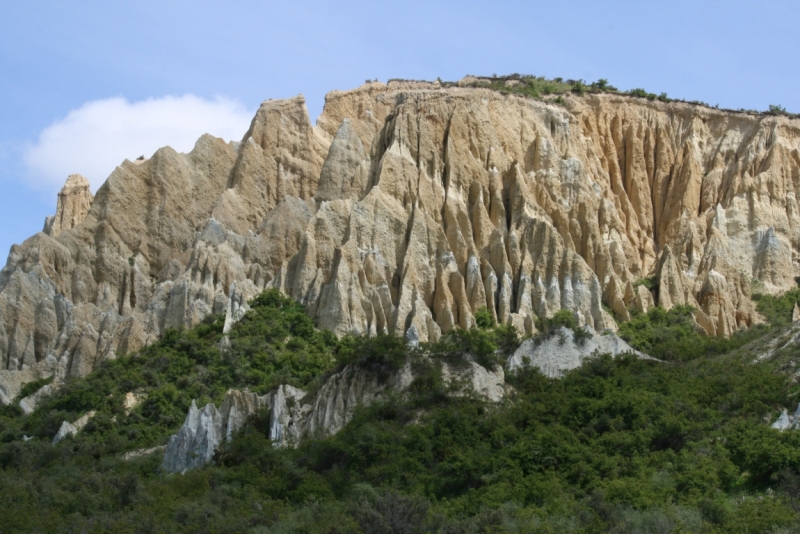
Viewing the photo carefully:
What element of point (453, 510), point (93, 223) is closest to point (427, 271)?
point (93, 223)

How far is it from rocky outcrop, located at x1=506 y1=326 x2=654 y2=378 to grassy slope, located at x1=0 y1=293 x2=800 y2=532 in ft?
2.52

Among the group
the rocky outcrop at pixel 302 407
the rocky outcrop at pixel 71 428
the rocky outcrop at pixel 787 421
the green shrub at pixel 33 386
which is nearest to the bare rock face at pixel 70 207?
the green shrub at pixel 33 386

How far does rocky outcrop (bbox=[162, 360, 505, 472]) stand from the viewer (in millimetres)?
45938

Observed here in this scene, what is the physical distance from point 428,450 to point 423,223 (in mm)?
17122

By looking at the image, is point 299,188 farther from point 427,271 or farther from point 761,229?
point 761,229

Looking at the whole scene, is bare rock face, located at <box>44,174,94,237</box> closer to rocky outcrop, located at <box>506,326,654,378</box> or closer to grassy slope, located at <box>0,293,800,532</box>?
grassy slope, located at <box>0,293,800,532</box>

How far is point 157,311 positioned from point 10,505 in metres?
16.9

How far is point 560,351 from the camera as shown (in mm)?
49844

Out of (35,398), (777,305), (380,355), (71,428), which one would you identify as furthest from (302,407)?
(777,305)

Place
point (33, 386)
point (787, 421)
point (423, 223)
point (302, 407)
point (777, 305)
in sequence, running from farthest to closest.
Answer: point (423, 223) → point (777, 305) → point (33, 386) → point (302, 407) → point (787, 421)

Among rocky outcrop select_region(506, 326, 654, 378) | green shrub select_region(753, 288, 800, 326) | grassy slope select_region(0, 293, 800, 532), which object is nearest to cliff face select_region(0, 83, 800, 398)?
green shrub select_region(753, 288, 800, 326)

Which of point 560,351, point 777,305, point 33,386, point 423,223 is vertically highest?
point 423,223

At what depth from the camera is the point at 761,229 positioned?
6328 centimetres

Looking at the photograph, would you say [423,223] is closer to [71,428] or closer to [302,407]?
[302,407]
